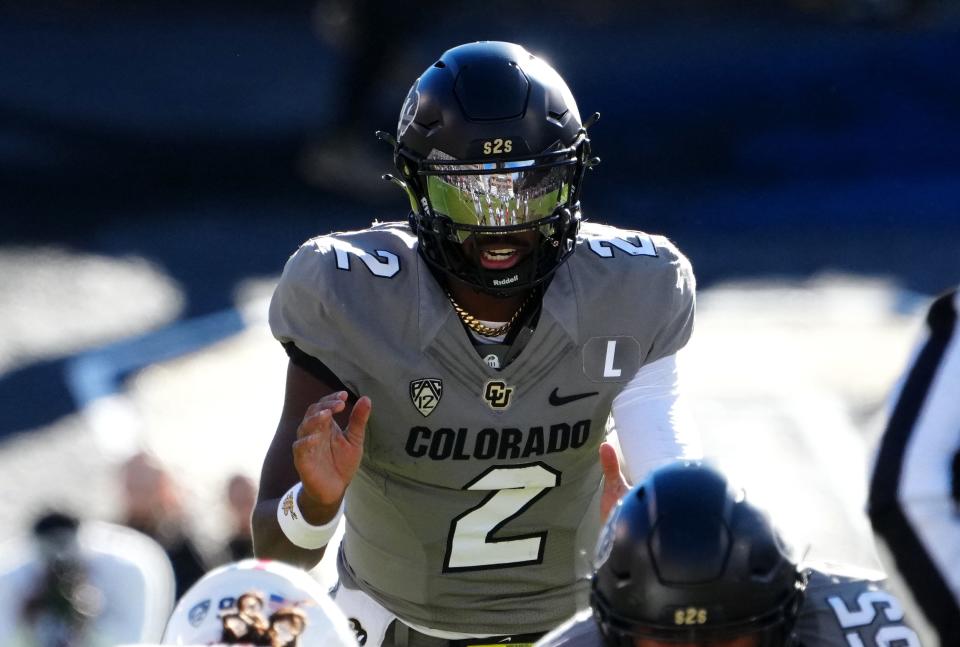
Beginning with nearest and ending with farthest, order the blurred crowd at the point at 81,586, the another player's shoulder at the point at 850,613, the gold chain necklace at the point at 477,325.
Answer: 1. the another player's shoulder at the point at 850,613
2. the gold chain necklace at the point at 477,325
3. the blurred crowd at the point at 81,586

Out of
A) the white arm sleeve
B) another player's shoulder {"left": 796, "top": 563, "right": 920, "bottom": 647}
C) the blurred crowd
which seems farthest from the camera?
the blurred crowd

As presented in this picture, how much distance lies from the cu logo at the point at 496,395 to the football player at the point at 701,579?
0.95m

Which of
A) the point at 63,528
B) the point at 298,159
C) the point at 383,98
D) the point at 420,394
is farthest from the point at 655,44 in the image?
the point at 420,394

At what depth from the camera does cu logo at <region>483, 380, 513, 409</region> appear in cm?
369

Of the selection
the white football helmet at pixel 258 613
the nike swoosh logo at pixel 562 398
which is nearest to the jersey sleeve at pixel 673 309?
the nike swoosh logo at pixel 562 398

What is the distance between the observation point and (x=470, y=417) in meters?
3.67

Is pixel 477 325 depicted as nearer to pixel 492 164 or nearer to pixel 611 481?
pixel 492 164

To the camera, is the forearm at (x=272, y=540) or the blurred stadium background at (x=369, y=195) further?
the blurred stadium background at (x=369, y=195)

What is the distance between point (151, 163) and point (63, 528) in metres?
8.56

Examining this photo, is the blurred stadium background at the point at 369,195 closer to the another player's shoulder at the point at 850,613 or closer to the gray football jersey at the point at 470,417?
the gray football jersey at the point at 470,417

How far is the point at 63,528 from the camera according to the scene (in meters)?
5.11

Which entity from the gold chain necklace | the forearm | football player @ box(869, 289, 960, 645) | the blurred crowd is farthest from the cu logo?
the blurred crowd

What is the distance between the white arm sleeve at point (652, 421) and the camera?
365cm

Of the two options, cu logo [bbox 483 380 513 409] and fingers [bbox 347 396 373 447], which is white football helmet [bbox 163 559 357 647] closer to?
fingers [bbox 347 396 373 447]
